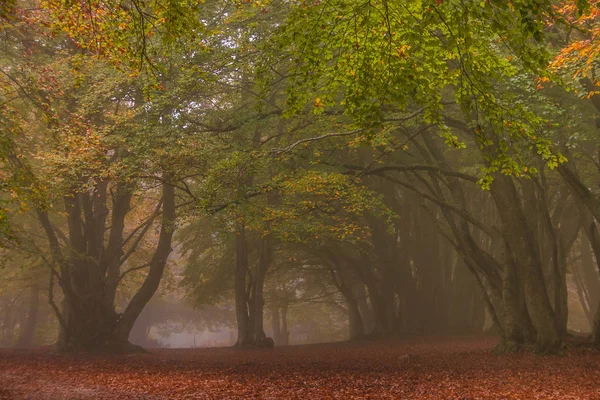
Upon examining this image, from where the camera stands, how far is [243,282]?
22781 mm

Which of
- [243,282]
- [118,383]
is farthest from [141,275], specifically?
[118,383]

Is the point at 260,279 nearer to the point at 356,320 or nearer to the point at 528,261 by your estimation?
the point at 356,320

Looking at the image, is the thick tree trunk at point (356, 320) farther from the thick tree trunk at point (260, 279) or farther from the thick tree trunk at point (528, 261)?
the thick tree trunk at point (528, 261)

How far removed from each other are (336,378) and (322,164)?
7453 millimetres

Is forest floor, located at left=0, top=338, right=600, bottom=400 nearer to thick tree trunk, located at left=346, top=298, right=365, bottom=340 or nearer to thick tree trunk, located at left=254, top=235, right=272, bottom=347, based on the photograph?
thick tree trunk, located at left=254, top=235, right=272, bottom=347

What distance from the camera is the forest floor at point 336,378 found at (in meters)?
8.88

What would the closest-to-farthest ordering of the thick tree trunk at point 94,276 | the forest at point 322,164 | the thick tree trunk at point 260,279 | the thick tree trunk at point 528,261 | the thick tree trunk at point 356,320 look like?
the forest at point 322,164 < the thick tree trunk at point 528,261 < the thick tree trunk at point 94,276 < the thick tree trunk at point 260,279 < the thick tree trunk at point 356,320

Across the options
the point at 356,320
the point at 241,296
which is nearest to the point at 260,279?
the point at 241,296

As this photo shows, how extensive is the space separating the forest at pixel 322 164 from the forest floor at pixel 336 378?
10 cm

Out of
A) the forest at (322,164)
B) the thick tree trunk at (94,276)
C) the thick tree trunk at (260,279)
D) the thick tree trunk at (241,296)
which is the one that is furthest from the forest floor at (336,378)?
the thick tree trunk at (260,279)

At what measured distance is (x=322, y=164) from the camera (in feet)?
52.6

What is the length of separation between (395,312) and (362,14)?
842 inches

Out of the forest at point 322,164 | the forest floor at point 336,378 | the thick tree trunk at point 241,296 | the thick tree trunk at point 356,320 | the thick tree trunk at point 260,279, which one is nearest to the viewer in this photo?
the forest at point 322,164

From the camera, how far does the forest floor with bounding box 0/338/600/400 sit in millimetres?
8883
